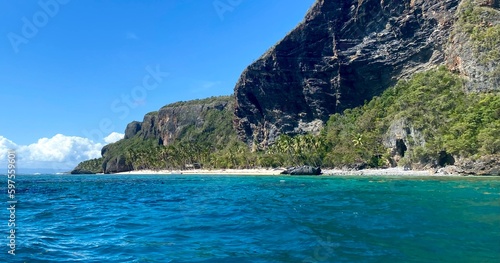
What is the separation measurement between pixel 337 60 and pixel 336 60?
596 mm

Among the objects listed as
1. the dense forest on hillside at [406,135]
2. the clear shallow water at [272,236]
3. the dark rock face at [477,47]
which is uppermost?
the dark rock face at [477,47]

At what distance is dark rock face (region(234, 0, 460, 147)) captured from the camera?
5177 inches

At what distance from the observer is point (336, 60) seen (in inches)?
6053

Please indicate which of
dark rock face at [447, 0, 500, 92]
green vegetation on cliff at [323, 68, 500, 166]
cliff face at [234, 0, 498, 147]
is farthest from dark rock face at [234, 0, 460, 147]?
dark rock face at [447, 0, 500, 92]

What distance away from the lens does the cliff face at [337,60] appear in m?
130

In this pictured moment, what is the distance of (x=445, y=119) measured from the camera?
80062mm

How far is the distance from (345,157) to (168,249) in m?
100

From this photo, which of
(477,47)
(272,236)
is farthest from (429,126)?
(272,236)

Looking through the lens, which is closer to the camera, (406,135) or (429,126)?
(429,126)

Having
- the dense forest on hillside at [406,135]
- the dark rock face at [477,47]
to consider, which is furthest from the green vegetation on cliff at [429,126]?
the dark rock face at [477,47]

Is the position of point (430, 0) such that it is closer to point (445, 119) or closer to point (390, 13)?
point (390, 13)

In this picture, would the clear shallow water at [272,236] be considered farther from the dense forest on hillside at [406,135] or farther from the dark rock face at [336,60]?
the dark rock face at [336,60]

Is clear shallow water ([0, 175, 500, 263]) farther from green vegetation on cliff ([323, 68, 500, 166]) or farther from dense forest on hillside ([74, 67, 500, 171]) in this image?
dense forest on hillside ([74, 67, 500, 171])

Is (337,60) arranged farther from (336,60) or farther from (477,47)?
(477,47)
